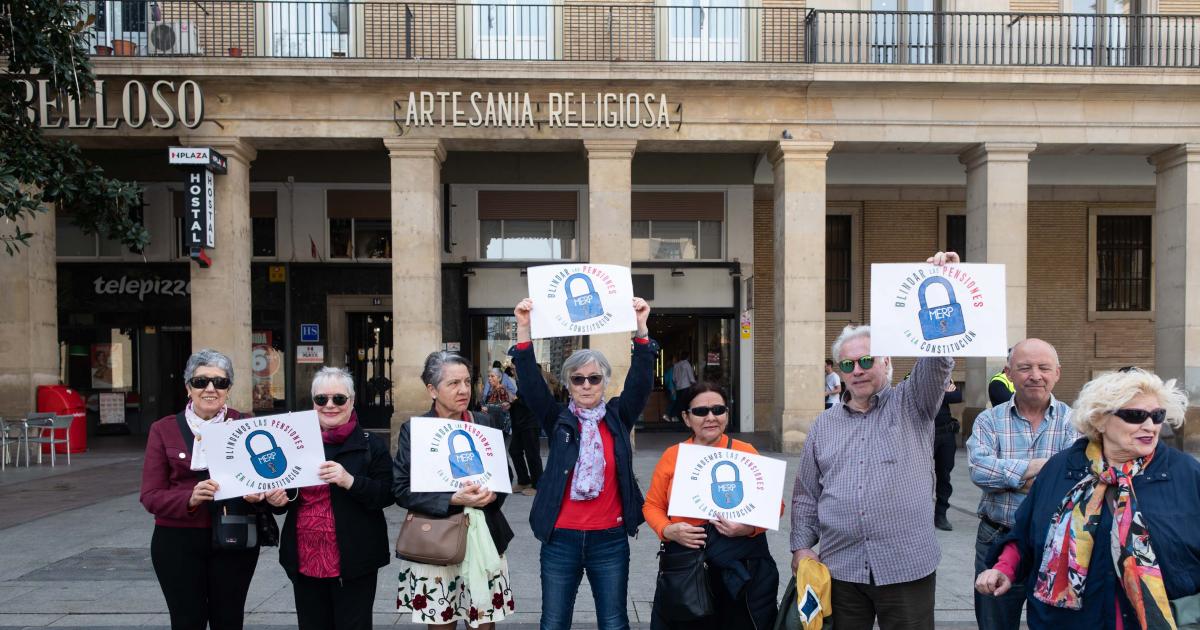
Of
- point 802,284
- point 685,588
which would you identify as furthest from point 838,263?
point 685,588

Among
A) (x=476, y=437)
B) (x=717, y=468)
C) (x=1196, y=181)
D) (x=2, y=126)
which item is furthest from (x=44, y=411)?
(x=1196, y=181)

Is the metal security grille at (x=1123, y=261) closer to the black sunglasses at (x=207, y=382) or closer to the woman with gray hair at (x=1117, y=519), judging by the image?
the woman with gray hair at (x=1117, y=519)

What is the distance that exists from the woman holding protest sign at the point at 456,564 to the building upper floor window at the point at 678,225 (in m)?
14.2

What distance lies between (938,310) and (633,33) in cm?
1218

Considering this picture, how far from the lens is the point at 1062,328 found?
60.0ft

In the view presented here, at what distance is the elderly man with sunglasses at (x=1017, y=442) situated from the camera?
367cm

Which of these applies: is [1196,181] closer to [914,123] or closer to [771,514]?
[914,123]

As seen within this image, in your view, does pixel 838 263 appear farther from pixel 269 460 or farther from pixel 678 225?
pixel 269 460

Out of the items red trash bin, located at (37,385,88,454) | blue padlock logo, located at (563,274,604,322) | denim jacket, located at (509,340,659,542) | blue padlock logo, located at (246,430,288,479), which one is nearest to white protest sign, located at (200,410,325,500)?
blue padlock logo, located at (246,430,288,479)

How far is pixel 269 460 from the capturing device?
3537 mm

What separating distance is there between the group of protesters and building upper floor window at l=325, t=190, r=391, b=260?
47.3ft

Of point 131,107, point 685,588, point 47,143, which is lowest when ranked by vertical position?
point 685,588

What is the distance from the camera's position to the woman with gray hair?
257 cm

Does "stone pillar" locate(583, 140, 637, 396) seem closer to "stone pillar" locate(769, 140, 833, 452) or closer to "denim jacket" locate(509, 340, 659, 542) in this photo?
"stone pillar" locate(769, 140, 833, 452)
